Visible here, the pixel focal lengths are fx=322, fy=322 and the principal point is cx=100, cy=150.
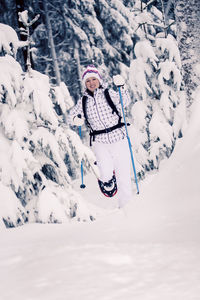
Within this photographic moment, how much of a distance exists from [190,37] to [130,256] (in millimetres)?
3683

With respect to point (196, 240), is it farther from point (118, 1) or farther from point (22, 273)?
point (118, 1)

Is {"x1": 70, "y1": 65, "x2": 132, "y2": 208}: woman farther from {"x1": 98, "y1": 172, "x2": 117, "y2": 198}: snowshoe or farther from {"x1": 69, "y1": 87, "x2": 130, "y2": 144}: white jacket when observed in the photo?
{"x1": 98, "y1": 172, "x2": 117, "y2": 198}: snowshoe

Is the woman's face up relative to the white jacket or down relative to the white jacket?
up

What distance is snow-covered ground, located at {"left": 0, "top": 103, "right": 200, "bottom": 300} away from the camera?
1.75 meters

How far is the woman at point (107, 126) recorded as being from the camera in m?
5.40

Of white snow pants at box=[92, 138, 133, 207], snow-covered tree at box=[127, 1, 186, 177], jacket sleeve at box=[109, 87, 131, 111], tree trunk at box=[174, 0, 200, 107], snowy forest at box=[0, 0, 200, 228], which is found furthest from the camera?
snow-covered tree at box=[127, 1, 186, 177]

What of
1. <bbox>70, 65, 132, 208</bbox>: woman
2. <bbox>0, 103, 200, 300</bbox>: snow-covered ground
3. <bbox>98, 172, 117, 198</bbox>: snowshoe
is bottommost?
<bbox>0, 103, 200, 300</bbox>: snow-covered ground

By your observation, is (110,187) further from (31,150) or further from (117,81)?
(31,150)

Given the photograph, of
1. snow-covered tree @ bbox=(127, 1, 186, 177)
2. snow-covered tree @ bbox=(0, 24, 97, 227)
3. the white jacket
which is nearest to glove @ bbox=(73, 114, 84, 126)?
the white jacket

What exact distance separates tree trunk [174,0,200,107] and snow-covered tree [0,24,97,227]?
315 cm

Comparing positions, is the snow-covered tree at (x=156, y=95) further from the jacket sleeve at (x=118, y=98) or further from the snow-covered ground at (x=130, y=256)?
the snow-covered ground at (x=130, y=256)

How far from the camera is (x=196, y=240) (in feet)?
7.65

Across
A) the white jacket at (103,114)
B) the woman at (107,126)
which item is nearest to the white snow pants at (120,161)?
the woman at (107,126)

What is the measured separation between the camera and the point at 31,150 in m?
7.15
